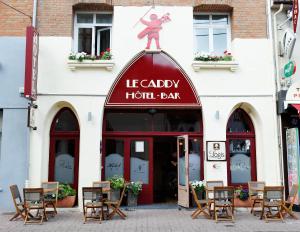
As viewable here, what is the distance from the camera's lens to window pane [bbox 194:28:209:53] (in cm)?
1223

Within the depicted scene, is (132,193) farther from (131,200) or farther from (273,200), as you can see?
(273,200)

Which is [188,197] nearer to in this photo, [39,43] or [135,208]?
[135,208]

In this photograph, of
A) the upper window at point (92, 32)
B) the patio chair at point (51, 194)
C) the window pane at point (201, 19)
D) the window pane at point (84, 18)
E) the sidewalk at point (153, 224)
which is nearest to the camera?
the sidewalk at point (153, 224)

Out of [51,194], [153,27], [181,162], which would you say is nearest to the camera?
[51,194]

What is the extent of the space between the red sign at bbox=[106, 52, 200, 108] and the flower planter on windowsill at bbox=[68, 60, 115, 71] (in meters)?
0.49

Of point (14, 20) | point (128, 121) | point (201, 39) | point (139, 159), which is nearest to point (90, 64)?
point (128, 121)

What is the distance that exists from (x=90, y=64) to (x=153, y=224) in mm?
5185

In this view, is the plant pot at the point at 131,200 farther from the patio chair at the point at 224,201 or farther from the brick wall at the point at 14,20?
the brick wall at the point at 14,20

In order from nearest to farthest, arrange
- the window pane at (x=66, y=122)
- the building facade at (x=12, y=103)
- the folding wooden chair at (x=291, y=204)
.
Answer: the folding wooden chair at (x=291, y=204), the building facade at (x=12, y=103), the window pane at (x=66, y=122)

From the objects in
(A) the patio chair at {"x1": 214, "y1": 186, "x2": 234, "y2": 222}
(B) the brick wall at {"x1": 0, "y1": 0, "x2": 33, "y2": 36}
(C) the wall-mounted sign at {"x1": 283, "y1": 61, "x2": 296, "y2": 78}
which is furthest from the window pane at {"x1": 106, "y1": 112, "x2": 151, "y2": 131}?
(C) the wall-mounted sign at {"x1": 283, "y1": 61, "x2": 296, "y2": 78}

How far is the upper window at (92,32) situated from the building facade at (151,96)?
4 centimetres

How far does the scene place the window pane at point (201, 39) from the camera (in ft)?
40.1

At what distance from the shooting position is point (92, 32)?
12.1 meters

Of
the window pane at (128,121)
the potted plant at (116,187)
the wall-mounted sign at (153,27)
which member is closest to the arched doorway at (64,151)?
the window pane at (128,121)
